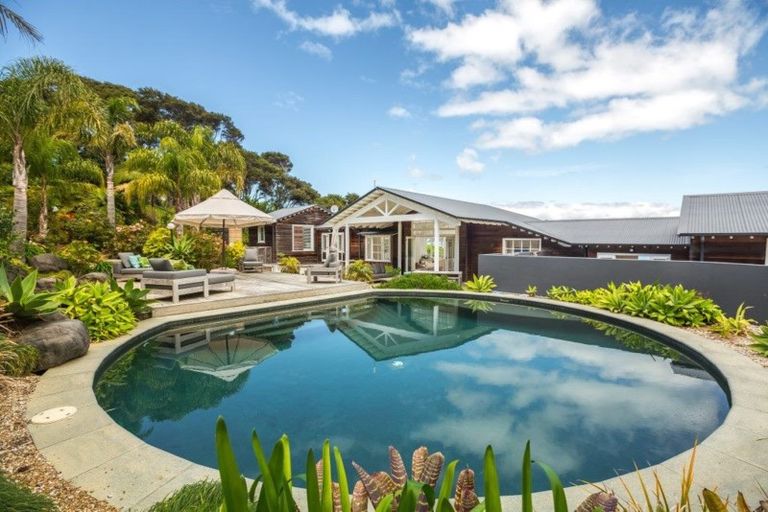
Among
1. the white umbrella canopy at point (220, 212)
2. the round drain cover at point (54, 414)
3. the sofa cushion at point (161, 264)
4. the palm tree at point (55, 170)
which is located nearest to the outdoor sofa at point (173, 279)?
the sofa cushion at point (161, 264)

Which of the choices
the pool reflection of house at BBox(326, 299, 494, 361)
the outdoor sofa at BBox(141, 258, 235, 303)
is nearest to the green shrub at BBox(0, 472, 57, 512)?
the pool reflection of house at BBox(326, 299, 494, 361)

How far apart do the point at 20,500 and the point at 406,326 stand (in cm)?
822

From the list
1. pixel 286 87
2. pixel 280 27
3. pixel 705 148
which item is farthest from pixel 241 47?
pixel 705 148

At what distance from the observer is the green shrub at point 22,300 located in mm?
5469

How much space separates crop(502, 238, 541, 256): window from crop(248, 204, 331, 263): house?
38.2 ft

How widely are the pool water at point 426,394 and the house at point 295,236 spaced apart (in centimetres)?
1563

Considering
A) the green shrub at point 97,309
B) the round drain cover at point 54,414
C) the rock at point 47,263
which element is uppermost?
the rock at point 47,263

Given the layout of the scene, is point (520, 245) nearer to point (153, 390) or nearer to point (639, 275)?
point (639, 275)

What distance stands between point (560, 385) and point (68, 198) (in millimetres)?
23505

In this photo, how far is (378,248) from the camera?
21516 millimetres

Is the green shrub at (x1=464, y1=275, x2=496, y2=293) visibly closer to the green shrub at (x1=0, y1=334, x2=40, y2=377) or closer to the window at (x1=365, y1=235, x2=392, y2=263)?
the window at (x1=365, y1=235, x2=392, y2=263)

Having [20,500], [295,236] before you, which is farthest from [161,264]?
[295,236]

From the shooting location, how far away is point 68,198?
767 inches

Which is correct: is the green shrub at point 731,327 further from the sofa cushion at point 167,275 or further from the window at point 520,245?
the sofa cushion at point 167,275
